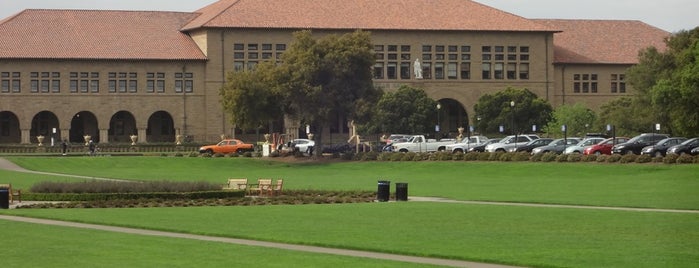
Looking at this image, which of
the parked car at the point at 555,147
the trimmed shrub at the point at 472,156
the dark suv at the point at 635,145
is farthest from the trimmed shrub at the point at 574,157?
the trimmed shrub at the point at 472,156

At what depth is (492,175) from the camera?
2933 inches

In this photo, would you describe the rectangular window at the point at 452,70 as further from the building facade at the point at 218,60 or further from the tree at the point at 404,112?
the tree at the point at 404,112

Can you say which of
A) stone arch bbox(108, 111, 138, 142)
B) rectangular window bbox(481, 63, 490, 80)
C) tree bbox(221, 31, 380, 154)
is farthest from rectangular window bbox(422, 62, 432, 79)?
tree bbox(221, 31, 380, 154)

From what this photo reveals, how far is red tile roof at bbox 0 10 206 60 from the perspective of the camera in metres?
122

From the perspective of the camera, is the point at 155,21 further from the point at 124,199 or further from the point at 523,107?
the point at 124,199

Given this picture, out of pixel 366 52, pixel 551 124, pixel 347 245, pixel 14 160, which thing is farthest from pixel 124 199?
pixel 551 124

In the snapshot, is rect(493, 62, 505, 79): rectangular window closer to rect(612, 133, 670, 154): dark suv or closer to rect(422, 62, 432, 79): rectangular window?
rect(422, 62, 432, 79): rectangular window

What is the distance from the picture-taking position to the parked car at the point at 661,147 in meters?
77.2

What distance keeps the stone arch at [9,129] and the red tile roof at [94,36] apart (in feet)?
19.0

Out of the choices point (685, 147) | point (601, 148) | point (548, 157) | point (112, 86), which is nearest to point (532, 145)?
point (601, 148)

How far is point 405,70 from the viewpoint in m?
129

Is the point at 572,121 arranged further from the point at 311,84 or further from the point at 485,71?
the point at 311,84

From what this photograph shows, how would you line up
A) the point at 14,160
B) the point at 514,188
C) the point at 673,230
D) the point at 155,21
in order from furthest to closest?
the point at 155,21 < the point at 14,160 < the point at 514,188 < the point at 673,230

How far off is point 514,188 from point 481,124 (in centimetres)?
6040
